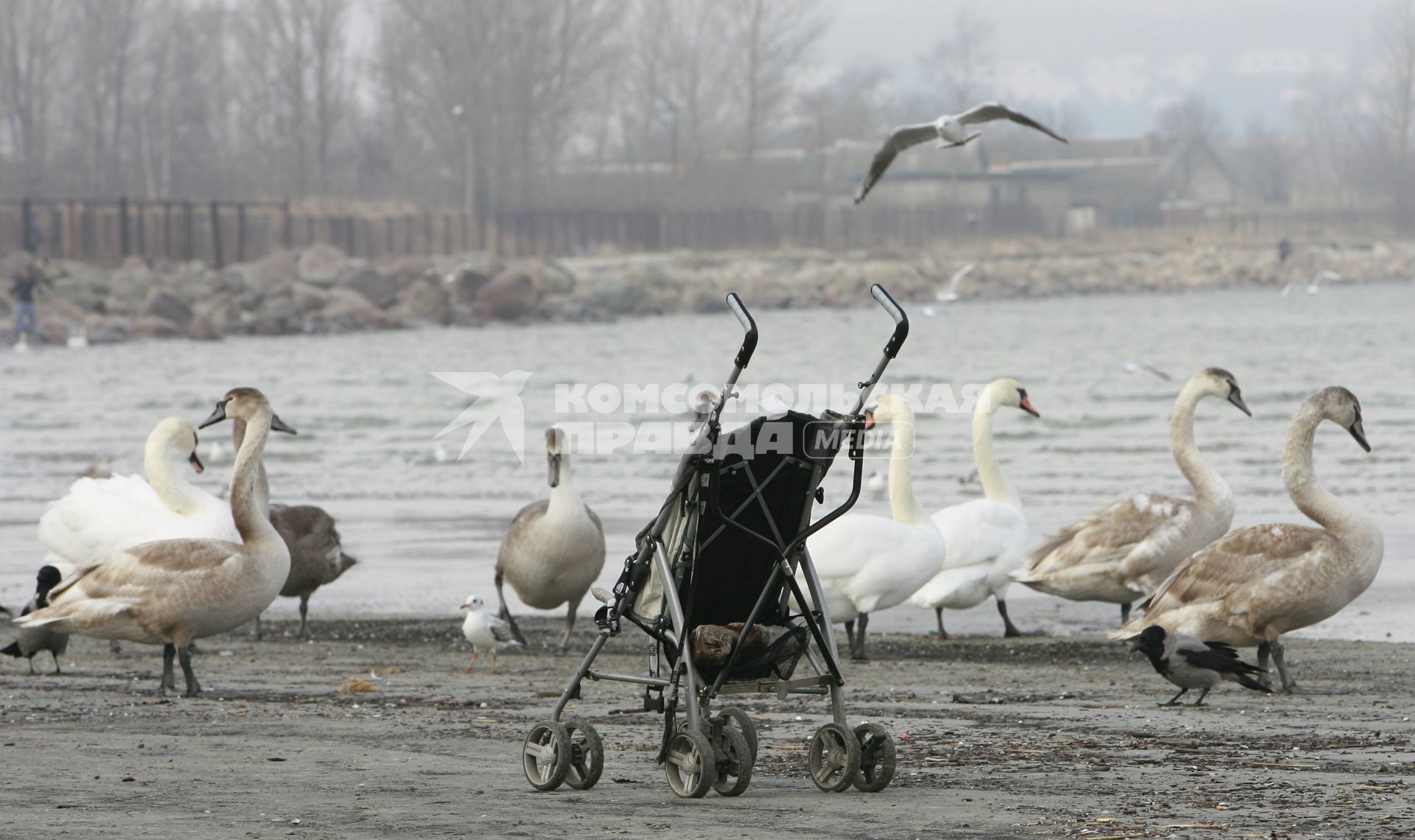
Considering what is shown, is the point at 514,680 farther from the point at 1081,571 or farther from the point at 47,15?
the point at 47,15

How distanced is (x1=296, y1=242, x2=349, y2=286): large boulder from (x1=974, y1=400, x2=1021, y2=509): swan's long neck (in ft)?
150

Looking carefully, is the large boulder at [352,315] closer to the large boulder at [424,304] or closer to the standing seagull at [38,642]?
the large boulder at [424,304]

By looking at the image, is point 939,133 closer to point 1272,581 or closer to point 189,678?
point 1272,581

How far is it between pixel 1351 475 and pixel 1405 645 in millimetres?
8961

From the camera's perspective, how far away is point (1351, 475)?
17625 millimetres

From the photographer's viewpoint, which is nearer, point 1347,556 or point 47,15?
point 1347,556

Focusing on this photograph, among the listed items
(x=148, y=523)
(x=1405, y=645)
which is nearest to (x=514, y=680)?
(x=148, y=523)

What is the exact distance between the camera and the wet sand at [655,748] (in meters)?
5.05

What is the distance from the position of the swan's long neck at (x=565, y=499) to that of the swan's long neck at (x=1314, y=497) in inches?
143

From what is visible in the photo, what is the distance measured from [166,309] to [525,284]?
42.7 feet

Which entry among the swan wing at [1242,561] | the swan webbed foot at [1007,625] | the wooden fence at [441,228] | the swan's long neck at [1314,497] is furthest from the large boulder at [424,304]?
the swan wing at [1242,561]

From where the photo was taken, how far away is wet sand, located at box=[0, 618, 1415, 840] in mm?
5047

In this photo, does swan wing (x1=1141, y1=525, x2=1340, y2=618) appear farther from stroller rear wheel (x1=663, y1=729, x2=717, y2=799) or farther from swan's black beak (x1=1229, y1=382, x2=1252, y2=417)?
stroller rear wheel (x1=663, y1=729, x2=717, y2=799)

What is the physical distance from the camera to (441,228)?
76625 mm
